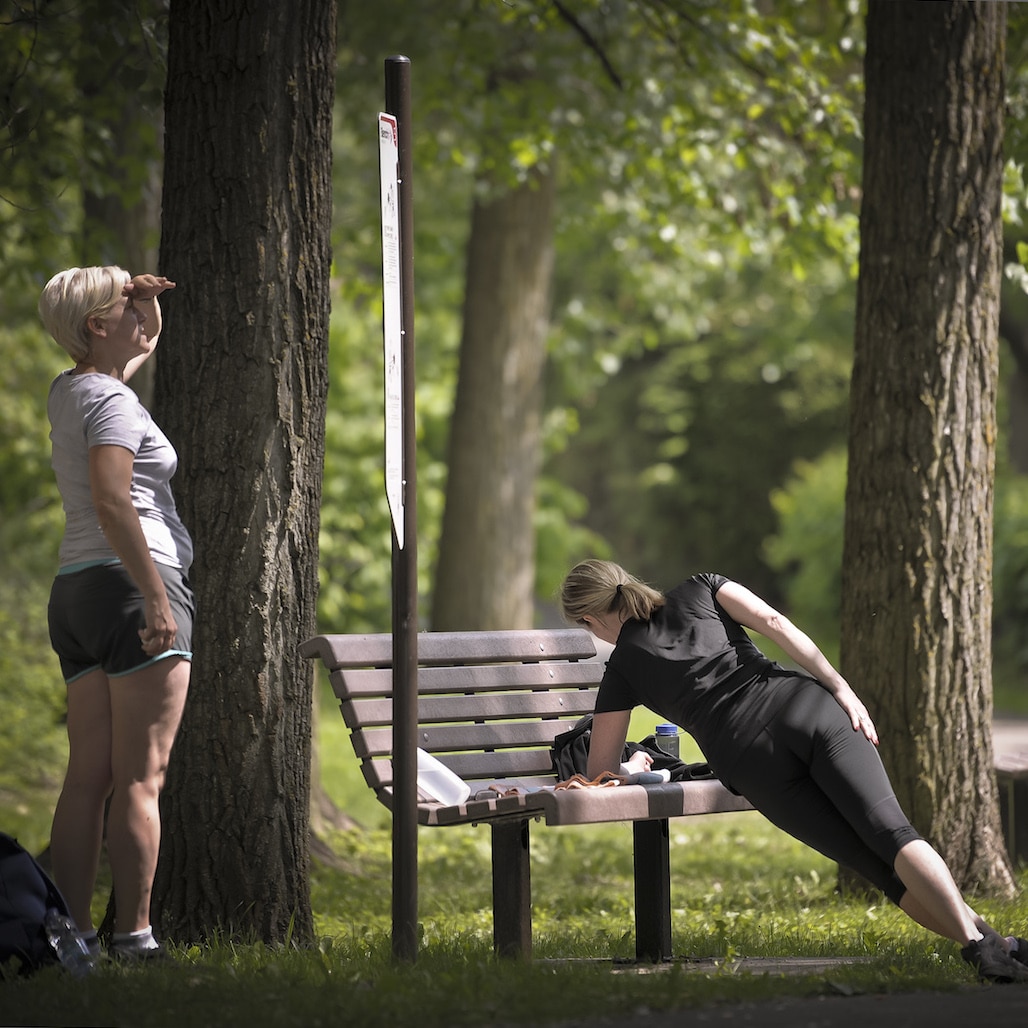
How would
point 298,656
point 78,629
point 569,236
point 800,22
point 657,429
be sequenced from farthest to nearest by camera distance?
point 657,429 → point 569,236 → point 800,22 → point 298,656 → point 78,629

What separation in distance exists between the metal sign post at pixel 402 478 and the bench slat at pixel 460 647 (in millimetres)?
339

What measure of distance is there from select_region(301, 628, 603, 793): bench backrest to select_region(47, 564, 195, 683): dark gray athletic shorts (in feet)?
2.31

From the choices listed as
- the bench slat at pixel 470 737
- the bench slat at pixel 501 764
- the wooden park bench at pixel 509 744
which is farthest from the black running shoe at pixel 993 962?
the bench slat at pixel 470 737

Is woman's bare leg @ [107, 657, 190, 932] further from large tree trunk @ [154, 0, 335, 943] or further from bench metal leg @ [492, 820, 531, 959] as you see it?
bench metal leg @ [492, 820, 531, 959]

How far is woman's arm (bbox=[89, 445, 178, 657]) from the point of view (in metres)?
4.20

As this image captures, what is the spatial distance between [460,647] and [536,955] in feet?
3.51

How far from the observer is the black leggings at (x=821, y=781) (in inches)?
184

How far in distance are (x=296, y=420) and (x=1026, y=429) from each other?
61.2 ft

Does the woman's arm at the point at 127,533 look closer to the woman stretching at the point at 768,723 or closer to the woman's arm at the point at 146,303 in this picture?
the woman's arm at the point at 146,303

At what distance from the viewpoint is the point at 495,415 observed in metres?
14.6

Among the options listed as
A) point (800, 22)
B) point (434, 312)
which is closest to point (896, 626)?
point (800, 22)

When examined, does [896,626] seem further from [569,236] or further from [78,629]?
[569,236]

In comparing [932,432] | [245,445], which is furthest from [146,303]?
[932,432]

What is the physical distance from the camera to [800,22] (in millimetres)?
11641
